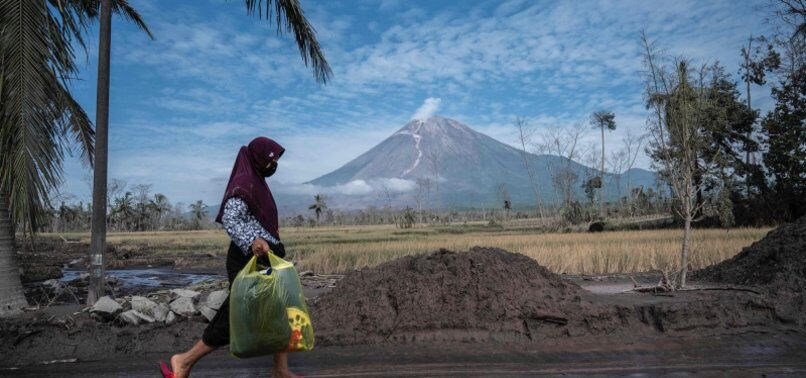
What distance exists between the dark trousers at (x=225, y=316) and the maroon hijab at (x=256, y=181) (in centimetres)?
22

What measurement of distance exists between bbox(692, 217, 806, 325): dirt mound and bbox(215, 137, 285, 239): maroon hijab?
595 centimetres

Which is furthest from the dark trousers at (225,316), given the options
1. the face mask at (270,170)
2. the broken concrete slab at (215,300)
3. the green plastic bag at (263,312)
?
the broken concrete slab at (215,300)

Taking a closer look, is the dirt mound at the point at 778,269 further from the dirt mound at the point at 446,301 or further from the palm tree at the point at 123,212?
the palm tree at the point at 123,212

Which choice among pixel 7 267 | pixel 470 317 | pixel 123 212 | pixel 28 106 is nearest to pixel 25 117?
pixel 28 106

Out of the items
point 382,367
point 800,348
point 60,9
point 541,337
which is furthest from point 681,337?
point 60,9

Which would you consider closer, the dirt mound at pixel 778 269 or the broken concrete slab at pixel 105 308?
the broken concrete slab at pixel 105 308

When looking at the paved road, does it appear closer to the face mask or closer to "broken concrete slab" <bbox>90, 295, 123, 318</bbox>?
"broken concrete slab" <bbox>90, 295, 123, 318</bbox>

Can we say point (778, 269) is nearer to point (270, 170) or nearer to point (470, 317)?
point (470, 317)

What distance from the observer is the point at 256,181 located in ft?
11.1

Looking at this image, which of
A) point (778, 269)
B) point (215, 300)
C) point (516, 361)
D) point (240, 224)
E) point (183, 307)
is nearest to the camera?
point (240, 224)

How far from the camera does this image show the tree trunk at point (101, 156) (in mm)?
5863

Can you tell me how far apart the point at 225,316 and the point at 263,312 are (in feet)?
1.37

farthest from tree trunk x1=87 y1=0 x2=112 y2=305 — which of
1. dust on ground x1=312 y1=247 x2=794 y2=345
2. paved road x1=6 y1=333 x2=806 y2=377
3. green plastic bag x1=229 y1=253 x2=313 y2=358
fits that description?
green plastic bag x1=229 y1=253 x2=313 y2=358

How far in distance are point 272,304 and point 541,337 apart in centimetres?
330
